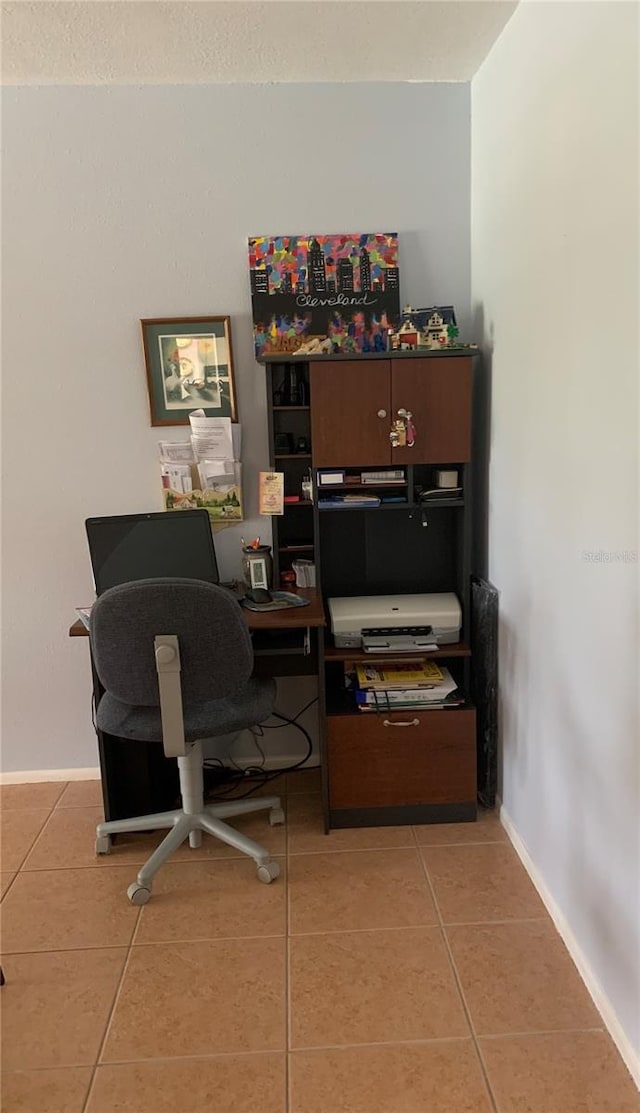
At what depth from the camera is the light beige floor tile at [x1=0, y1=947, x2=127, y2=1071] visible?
1.71 m

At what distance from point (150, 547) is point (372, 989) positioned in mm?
1468

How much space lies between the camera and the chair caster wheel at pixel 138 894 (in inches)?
85.7

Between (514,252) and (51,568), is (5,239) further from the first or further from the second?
(514,252)

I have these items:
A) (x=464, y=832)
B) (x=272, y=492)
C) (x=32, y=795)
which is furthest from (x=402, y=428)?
(x=32, y=795)

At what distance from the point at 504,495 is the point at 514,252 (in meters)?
0.71

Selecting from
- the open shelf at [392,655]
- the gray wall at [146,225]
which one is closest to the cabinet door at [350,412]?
the gray wall at [146,225]

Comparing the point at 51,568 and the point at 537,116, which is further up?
the point at 537,116

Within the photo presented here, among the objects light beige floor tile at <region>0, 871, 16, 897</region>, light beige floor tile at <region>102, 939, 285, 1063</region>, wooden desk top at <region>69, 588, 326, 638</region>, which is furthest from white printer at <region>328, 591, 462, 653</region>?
light beige floor tile at <region>0, 871, 16, 897</region>

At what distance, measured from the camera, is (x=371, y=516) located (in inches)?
107

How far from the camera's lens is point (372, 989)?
1843 millimetres

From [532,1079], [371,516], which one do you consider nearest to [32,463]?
[371,516]

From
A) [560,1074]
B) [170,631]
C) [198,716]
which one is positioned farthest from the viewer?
[198,716]

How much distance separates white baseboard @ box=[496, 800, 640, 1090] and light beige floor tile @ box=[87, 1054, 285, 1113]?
2.39ft

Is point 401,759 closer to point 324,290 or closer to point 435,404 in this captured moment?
point 435,404
